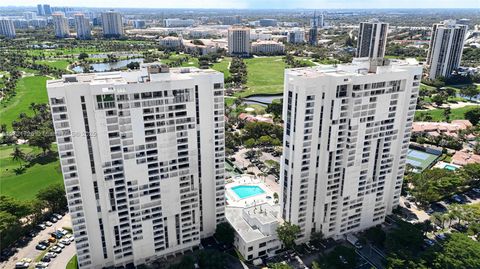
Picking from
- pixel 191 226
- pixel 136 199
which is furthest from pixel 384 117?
pixel 136 199

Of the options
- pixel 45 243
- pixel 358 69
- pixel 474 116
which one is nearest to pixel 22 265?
pixel 45 243

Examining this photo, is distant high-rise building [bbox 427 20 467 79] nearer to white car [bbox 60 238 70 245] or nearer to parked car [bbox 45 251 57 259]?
white car [bbox 60 238 70 245]

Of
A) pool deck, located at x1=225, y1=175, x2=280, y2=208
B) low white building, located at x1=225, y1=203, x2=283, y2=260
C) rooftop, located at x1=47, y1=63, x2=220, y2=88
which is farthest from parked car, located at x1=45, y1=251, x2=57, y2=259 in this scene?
pool deck, located at x1=225, y1=175, x2=280, y2=208

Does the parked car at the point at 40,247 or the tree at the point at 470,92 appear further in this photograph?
the tree at the point at 470,92

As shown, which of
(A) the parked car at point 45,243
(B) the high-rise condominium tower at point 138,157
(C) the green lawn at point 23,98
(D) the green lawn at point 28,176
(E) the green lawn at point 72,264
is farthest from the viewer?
(C) the green lawn at point 23,98

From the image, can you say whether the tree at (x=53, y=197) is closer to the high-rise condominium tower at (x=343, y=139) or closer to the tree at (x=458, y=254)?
the high-rise condominium tower at (x=343, y=139)

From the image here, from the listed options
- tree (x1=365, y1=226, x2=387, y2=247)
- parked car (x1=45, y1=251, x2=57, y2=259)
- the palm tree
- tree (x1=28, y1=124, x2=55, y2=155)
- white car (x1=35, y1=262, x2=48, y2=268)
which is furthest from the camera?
tree (x1=28, y1=124, x2=55, y2=155)

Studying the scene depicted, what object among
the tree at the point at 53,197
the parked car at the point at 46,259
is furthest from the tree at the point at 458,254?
the tree at the point at 53,197
